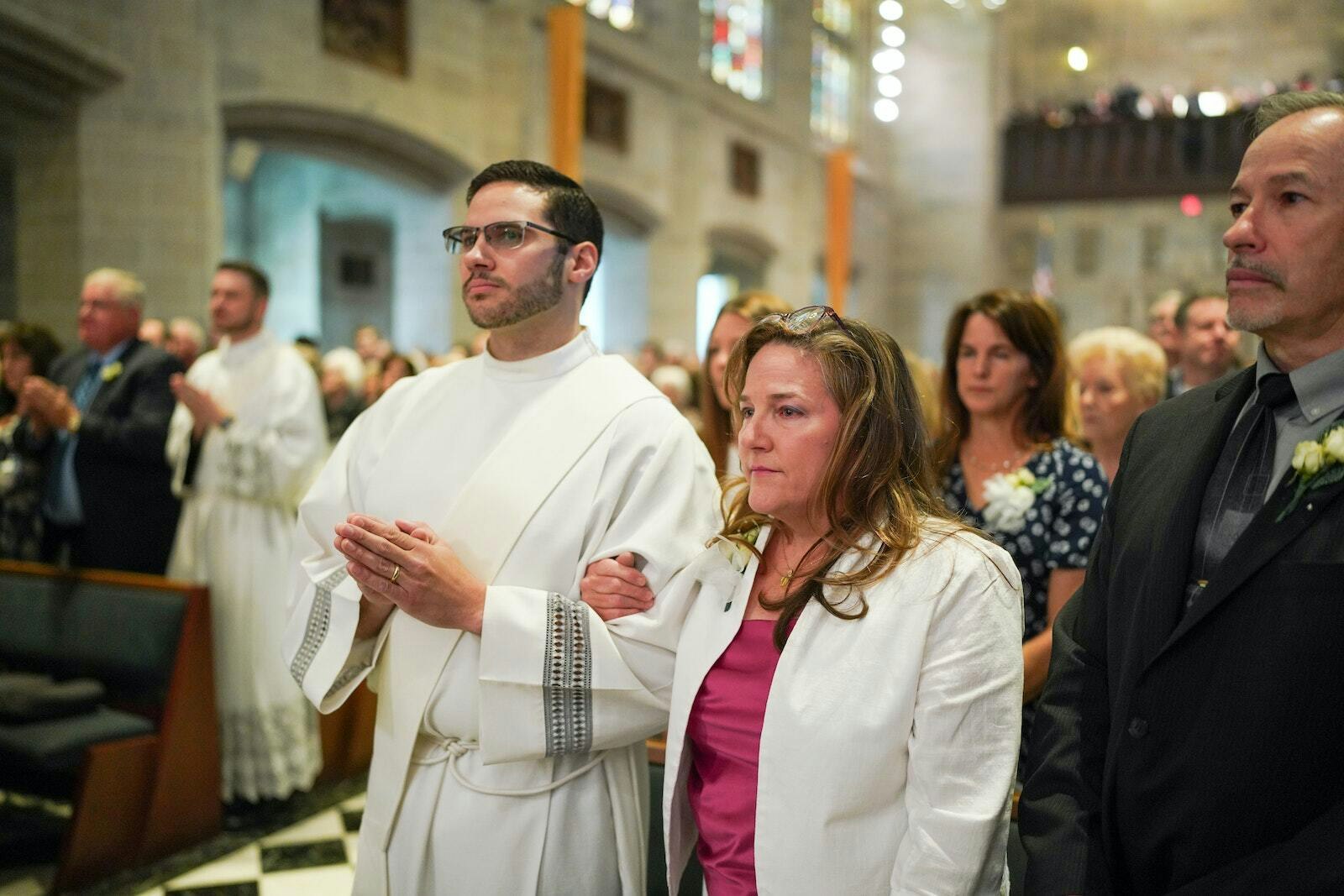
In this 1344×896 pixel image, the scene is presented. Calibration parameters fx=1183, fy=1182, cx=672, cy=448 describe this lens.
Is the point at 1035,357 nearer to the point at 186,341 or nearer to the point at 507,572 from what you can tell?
the point at 507,572

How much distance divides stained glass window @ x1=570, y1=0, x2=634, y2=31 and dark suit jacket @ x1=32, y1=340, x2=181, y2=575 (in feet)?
36.0

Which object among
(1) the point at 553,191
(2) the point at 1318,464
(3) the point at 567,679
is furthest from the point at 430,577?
(2) the point at 1318,464

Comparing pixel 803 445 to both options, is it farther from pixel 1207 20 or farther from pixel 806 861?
pixel 1207 20

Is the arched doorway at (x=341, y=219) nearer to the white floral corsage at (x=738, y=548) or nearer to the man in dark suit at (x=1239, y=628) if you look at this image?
the white floral corsage at (x=738, y=548)

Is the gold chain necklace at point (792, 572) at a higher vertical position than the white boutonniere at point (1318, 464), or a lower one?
lower

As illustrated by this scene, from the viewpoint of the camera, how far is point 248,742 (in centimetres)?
439

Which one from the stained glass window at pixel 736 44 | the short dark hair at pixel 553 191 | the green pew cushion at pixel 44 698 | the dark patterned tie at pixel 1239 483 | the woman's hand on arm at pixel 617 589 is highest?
the stained glass window at pixel 736 44

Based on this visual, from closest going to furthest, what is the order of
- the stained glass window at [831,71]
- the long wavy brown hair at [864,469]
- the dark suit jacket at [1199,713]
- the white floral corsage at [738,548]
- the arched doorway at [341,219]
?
the dark suit jacket at [1199,713]
the long wavy brown hair at [864,469]
the white floral corsage at [738,548]
the arched doorway at [341,219]
the stained glass window at [831,71]

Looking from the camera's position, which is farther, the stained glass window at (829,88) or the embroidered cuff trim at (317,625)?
the stained glass window at (829,88)

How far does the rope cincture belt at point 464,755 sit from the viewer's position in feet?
7.06

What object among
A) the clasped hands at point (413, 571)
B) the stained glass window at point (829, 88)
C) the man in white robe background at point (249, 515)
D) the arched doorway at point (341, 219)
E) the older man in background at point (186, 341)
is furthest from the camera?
the stained glass window at point (829, 88)

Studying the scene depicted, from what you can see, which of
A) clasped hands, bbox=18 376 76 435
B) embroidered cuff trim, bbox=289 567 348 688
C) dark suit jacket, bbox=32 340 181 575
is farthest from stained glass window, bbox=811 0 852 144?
embroidered cuff trim, bbox=289 567 348 688

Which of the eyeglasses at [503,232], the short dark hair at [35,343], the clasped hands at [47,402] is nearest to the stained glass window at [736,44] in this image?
the short dark hair at [35,343]

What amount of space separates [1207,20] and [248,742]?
22.5m
